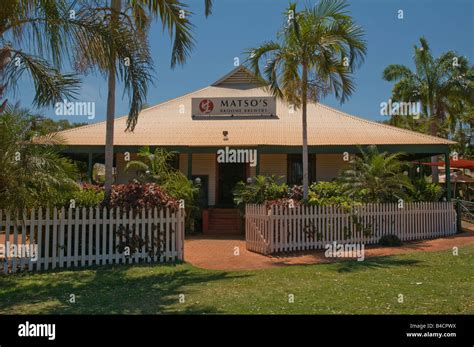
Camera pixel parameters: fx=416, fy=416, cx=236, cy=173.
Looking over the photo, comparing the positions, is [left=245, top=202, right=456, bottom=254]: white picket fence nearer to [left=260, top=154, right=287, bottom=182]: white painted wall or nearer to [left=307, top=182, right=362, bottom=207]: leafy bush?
[left=307, top=182, right=362, bottom=207]: leafy bush

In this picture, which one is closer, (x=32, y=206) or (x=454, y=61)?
(x=32, y=206)

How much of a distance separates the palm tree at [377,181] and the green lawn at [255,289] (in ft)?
13.1

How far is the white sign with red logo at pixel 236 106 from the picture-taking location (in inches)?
795

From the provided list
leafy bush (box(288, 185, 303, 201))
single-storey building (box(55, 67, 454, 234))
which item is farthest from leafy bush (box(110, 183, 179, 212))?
single-storey building (box(55, 67, 454, 234))

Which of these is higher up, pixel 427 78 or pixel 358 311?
pixel 427 78

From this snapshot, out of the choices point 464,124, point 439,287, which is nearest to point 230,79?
point 439,287

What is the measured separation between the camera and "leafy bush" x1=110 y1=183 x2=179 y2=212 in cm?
980

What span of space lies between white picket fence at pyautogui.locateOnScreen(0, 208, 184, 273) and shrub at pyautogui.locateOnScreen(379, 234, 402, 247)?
6.03 m

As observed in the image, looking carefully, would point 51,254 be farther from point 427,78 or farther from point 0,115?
Result: point 427,78

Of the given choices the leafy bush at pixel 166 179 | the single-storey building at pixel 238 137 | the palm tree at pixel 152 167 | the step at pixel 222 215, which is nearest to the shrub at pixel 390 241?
the single-storey building at pixel 238 137

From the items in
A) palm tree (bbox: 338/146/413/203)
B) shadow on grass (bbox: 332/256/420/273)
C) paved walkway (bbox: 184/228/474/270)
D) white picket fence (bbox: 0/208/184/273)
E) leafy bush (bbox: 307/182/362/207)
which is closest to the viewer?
shadow on grass (bbox: 332/256/420/273)

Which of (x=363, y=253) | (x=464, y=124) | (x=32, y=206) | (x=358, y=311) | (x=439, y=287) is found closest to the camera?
(x=358, y=311)

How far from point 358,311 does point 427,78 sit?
21602 mm

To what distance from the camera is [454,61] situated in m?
22.5
